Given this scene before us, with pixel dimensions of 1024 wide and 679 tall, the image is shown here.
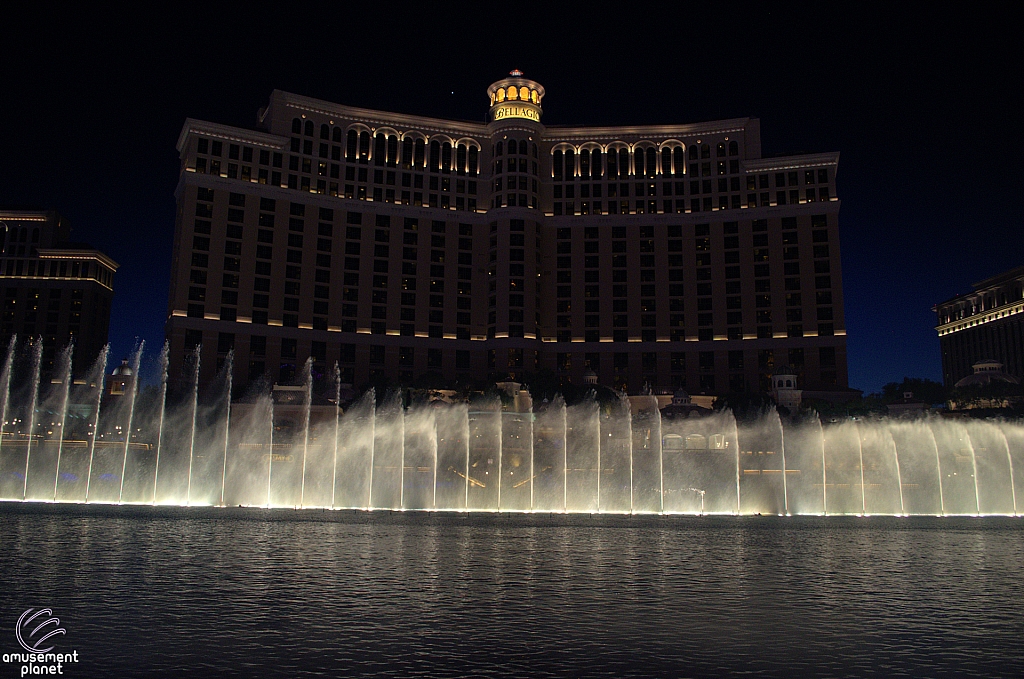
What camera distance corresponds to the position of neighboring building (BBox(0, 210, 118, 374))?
157 m

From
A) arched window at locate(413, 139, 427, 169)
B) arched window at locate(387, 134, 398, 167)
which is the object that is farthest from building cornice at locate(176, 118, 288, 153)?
arched window at locate(413, 139, 427, 169)

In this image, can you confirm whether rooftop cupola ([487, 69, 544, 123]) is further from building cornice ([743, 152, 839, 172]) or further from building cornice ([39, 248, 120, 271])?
building cornice ([39, 248, 120, 271])

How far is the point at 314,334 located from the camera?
4788 inches

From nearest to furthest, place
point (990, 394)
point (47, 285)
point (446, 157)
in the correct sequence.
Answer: point (990, 394) < point (446, 157) < point (47, 285)

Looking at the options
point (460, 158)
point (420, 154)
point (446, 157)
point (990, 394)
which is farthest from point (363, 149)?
point (990, 394)

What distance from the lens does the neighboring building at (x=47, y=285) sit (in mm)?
156875

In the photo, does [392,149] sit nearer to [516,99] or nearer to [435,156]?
[435,156]

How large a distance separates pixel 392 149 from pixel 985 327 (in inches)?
4977

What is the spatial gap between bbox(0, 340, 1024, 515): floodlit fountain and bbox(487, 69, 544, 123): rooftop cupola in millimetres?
51711

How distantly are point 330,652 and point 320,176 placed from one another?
4744 inches

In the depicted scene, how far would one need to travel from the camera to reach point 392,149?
438 ft

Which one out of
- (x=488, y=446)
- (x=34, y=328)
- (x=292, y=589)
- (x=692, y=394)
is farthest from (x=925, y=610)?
(x=34, y=328)

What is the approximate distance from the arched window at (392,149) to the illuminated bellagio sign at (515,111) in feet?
56.5

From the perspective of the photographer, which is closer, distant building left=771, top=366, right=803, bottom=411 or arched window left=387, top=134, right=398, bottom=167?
distant building left=771, top=366, right=803, bottom=411
